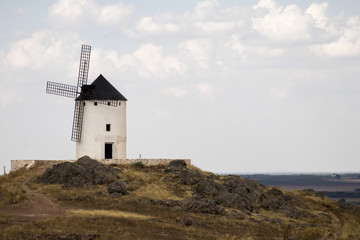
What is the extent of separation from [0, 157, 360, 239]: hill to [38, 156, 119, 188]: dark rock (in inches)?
2.9

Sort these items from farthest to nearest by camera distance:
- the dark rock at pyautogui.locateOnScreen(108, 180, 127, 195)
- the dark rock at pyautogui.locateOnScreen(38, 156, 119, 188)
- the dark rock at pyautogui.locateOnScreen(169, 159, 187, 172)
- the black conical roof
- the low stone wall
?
the black conical roof < the dark rock at pyautogui.locateOnScreen(169, 159, 187, 172) < the low stone wall < the dark rock at pyautogui.locateOnScreen(38, 156, 119, 188) < the dark rock at pyautogui.locateOnScreen(108, 180, 127, 195)

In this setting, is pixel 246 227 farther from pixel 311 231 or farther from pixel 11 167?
pixel 11 167

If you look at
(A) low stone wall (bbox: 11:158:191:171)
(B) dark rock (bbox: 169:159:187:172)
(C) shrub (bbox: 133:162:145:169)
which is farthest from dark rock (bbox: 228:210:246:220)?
(A) low stone wall (bbox: 11:158:191:171)

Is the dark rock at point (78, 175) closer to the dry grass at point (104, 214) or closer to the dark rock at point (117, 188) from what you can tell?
the dark rock at point (117, 188)

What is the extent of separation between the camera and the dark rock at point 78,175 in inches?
1736

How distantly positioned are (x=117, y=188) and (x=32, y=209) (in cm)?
687

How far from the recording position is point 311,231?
33.7 meters

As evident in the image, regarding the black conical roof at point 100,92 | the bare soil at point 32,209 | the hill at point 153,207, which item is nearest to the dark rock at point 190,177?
the hill at point 153,207

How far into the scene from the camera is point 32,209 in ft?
122

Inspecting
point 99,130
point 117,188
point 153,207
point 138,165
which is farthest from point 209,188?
point 99,130

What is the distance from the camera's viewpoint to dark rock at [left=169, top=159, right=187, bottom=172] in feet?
165

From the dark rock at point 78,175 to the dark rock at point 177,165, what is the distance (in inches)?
230

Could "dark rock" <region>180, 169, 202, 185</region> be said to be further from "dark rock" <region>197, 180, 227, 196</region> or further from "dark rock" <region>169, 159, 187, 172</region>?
"dark rock" <region>169, 159, 187, 172</region>

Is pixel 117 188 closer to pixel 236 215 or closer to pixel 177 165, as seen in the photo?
pixel 236 215
